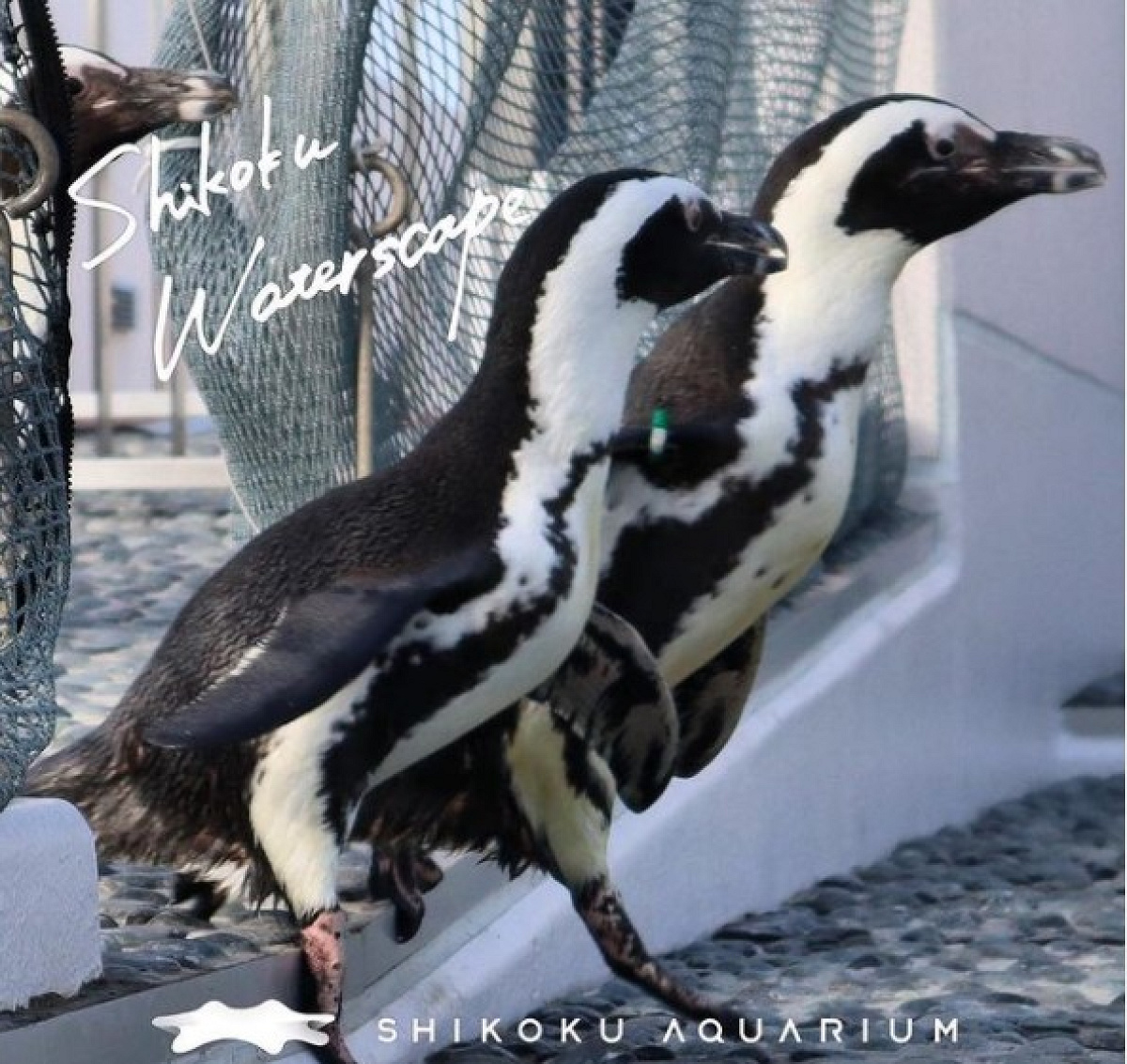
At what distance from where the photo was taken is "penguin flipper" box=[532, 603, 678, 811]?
2.42 m

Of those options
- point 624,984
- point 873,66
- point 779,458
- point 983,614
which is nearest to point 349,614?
point 779,458

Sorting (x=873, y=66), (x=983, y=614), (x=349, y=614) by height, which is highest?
(x=873, y=66)

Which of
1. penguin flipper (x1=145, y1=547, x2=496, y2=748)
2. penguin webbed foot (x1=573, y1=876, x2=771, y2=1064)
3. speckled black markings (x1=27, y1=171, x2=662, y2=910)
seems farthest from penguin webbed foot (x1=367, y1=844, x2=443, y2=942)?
penguin flipper (x1=145, y1=547, x2=496, y2=748)

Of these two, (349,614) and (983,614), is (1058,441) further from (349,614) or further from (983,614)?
(349,614)

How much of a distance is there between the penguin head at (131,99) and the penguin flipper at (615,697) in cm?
60

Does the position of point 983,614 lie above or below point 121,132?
below

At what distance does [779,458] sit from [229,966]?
0.76m

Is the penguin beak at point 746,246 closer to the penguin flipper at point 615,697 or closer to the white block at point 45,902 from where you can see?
the penguin flipper at point 615,697

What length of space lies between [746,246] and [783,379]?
28 centimetres

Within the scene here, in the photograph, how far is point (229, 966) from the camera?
2.14m

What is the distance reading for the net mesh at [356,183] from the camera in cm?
266

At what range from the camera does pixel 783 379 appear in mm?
2631

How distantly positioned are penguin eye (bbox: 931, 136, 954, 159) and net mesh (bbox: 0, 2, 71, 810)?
0.91 m

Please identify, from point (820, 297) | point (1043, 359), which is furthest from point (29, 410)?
point (1043, 359)
